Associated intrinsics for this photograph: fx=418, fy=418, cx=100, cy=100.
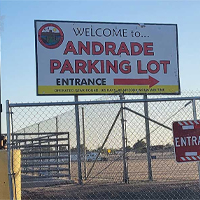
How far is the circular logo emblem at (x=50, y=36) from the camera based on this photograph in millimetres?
13031

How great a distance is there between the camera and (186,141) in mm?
6352

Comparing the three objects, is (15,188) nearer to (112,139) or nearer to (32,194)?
(32,194)

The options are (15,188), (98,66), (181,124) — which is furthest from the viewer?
(98,66)

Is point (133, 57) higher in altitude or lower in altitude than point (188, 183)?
higher

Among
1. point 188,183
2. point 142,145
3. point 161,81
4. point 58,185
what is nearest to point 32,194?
point 58,185

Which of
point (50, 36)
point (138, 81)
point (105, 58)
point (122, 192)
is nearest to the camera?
point (122, 192)

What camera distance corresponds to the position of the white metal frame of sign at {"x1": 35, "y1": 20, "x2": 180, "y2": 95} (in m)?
13.0

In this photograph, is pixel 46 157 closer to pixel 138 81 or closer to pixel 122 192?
pixel 138 81

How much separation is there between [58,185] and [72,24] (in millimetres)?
5066

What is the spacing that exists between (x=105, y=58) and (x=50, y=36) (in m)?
1.87

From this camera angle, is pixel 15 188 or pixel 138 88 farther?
pixel 138 88

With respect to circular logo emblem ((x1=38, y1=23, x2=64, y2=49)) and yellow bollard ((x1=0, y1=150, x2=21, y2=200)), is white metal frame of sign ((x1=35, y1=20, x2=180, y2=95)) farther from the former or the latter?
yellow bollard ((x1=0, y1=150, x2=21, y2=200))

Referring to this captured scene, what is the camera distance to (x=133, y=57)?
13.6 metres

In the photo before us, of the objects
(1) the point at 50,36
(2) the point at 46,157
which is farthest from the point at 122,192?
(1) the point at 50,36
